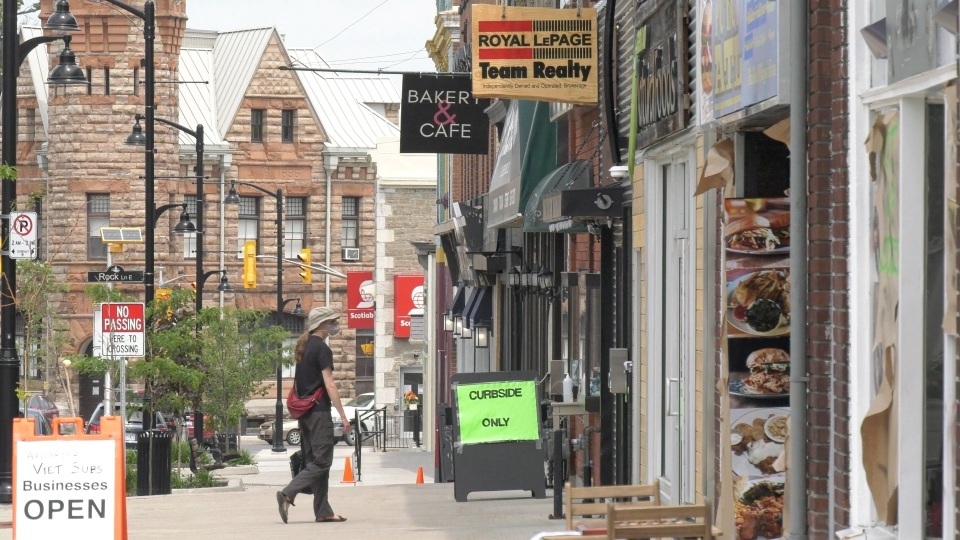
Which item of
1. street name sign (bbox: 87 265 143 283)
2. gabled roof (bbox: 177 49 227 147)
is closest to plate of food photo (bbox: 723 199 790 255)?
street name sign (bbox: 87 265 143 283)

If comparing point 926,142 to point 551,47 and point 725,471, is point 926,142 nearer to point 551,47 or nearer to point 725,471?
point 725,471

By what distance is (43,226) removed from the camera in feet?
208

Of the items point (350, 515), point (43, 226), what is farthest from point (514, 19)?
point (43, 226)

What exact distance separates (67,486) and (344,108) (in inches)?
2222

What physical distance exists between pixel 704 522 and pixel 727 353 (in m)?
1.06

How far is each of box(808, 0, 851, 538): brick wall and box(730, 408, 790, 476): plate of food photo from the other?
3.48 ft

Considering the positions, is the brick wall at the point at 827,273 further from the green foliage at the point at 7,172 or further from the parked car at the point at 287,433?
the parked car at the point at 287,433

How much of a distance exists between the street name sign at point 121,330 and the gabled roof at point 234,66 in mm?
42318

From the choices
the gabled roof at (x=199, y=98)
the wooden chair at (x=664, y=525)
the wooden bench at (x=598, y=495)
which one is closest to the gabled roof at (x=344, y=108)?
the gabled roof at (x=199, y=98)

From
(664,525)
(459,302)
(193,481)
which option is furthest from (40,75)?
(664,525)

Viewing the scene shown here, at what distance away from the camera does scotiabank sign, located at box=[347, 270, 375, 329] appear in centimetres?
6109

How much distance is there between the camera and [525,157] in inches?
757

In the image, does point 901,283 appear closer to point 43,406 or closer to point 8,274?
point 8,274

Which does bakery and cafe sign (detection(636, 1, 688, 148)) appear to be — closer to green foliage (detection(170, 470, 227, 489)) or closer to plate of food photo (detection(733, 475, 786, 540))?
plate of food photo (detection(733, 475, 786, 540))
